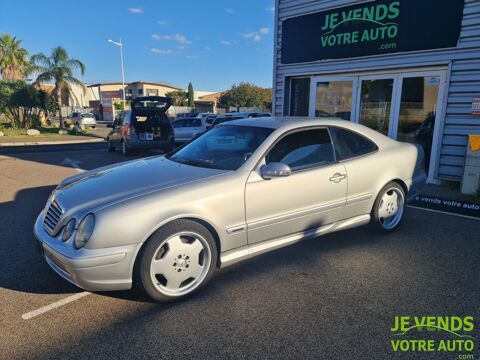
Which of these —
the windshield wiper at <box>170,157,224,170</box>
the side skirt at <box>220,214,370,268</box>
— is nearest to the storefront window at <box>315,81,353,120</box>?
the side skirt at <box>220,214,370,268</box>

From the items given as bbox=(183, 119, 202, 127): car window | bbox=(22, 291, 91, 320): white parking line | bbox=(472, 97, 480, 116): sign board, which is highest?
bbox=(472, 97, 480, 116): sign board

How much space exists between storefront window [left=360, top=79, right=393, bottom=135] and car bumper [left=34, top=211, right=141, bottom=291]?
6985mm

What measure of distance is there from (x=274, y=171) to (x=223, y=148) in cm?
89

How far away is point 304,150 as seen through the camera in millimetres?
3855

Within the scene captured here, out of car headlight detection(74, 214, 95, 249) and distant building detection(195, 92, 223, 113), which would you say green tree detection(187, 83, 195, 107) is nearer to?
distant building detection(195, 92, 223, 113)

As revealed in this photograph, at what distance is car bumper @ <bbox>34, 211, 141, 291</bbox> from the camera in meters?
2.67

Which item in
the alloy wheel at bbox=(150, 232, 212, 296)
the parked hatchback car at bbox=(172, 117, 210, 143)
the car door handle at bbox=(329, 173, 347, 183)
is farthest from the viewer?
the parked hatchback car at bbox=(172, 117, 210, 143)

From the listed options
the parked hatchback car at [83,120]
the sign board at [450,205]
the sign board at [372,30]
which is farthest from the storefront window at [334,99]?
the parked hatchback car at [83,120]

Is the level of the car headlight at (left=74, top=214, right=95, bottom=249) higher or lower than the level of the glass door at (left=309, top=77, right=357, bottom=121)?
lower

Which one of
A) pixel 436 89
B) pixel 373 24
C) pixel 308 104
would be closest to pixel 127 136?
pixel 308 104

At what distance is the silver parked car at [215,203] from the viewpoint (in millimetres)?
2770

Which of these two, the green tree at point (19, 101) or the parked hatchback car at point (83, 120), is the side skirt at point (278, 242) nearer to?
the green tree at point (19, 101)

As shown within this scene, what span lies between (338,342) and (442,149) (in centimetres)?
606

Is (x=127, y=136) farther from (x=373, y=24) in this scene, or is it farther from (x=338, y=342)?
(x=338, y=342)
